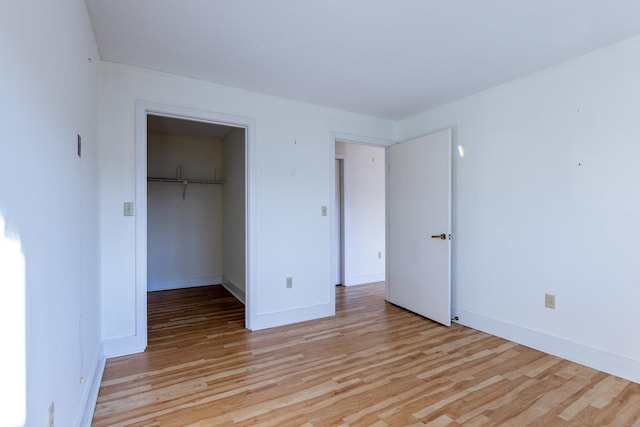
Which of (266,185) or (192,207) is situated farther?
(192,207)

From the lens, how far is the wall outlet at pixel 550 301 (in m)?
2.63

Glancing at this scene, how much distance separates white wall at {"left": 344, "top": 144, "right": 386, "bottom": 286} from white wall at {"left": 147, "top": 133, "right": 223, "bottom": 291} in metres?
2.13

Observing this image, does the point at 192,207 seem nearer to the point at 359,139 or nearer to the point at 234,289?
the point at 234,289

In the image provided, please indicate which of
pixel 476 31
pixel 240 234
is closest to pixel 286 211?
pixel 240 234

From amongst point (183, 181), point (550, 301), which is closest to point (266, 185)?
point (183, 181)

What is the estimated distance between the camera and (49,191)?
1.21 metres

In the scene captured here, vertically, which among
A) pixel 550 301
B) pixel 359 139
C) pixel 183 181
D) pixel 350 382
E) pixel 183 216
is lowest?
pixel 350 382

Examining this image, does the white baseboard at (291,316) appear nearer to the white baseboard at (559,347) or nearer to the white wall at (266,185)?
the white wall at (266,185)

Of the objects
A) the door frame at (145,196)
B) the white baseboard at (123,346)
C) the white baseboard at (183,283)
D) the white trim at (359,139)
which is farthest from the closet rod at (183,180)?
the white baseboard at (123,346)

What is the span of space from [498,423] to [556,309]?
1.35m

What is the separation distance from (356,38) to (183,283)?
14.2 feet

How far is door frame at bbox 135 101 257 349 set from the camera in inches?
105

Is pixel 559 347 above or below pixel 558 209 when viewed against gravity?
below

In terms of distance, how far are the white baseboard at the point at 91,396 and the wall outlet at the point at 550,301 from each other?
3.34 meters
